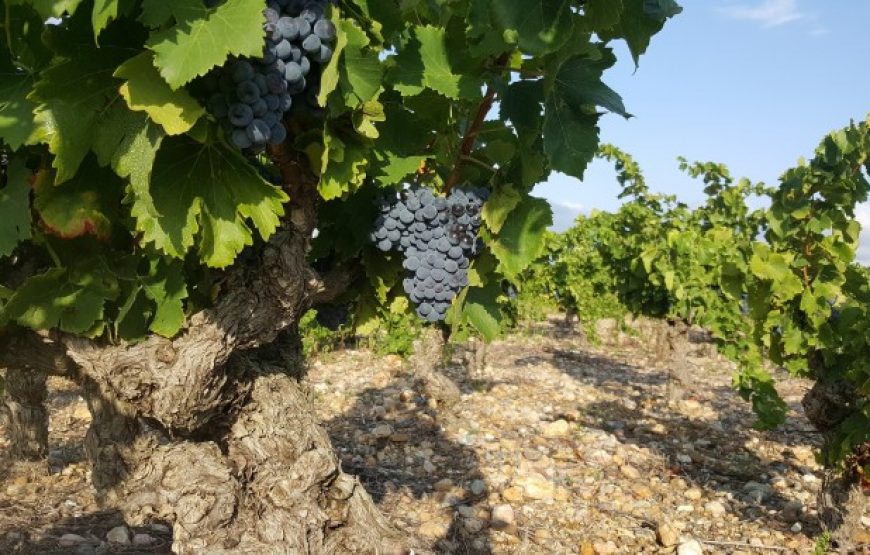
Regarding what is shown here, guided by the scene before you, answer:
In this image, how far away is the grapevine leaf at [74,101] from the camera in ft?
6.29

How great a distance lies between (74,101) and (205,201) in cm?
42

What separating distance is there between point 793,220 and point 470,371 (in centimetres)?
752

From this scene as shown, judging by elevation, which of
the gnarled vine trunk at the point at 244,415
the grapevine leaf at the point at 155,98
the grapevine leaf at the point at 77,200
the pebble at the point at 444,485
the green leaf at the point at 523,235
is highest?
the grapevine leaf at the point at 155,98

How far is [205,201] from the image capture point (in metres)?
2.17

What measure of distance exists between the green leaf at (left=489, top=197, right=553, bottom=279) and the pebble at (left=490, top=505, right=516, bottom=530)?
142 inches

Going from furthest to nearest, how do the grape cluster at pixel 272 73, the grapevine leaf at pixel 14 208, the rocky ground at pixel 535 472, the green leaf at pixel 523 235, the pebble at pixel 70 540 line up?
1. the rocky ground at pixel 535 472
2. the pebble at pixel 70 540
3. the green leaf at pixel 523 235
4. the grapevine leaf at pixel 14 208
5. the grape cluster at pixel 272 73

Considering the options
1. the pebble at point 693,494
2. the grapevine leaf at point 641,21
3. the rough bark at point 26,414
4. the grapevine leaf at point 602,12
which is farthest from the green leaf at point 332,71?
the pebble at point 693,494

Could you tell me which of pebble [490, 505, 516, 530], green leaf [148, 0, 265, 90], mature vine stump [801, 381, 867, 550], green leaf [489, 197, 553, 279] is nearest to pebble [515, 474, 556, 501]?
pebble [490, 505, 516, 530]

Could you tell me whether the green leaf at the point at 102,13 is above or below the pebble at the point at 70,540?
above

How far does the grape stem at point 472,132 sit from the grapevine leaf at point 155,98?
3.44ft

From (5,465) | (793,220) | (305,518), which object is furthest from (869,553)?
(5,465)

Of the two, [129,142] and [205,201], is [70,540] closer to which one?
[205,201]

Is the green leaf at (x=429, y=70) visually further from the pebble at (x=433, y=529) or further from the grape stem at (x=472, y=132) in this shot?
the pebble at (x=433, y=529)

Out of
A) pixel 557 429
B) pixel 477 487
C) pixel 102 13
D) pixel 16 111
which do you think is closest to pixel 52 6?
pixel 102 13
